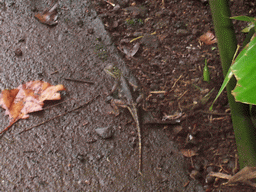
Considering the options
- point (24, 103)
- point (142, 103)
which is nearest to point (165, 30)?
point (142, 103)

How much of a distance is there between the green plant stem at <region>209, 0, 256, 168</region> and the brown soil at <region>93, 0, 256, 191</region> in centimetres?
26

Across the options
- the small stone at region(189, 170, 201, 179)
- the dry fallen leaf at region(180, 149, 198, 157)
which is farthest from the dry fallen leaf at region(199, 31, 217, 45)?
the small stone at region(189, 170, 201, 179)

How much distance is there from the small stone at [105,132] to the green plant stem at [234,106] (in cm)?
86

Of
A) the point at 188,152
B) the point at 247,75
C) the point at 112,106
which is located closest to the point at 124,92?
the point at 112,106

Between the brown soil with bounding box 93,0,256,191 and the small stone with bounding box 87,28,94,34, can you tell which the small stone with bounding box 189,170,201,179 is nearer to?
the brown soil with bounding box 93,0,256,191

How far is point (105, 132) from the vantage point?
175cm

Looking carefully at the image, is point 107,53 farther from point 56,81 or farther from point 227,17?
point 227,17

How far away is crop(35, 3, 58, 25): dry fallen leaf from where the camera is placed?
2260 millimetres

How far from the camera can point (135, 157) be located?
169cm

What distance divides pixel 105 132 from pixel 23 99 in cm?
70

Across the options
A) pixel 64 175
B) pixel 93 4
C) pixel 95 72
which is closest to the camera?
pixel 64 175

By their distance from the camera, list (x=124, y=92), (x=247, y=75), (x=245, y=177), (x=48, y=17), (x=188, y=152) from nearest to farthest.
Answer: (x=247, y=75), (x=245, y=177), (x=188, y=152), (x=124, y=92), (x=48, y=17)

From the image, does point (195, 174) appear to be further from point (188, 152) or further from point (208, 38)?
point (208, 38)

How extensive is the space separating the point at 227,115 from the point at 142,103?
652mm
